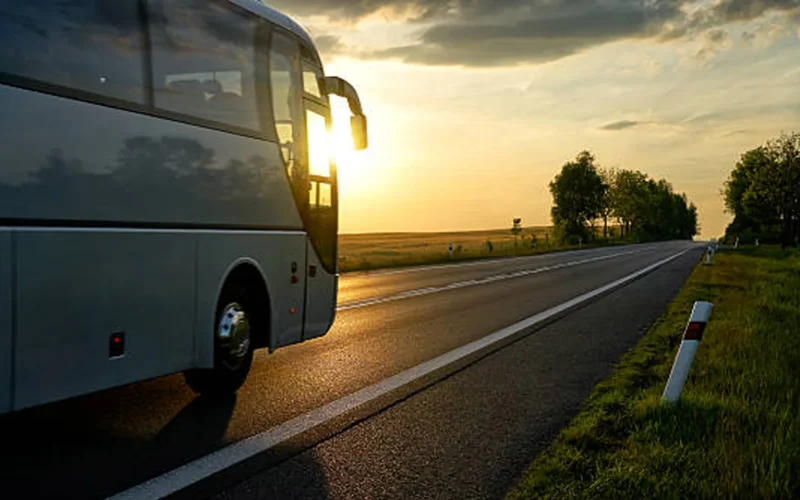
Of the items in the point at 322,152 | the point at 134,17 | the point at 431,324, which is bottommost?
the point at 431,324

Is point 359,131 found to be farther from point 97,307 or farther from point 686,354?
point 97,307

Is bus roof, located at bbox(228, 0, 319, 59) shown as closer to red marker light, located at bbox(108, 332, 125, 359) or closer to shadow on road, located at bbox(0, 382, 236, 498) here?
red marker light, located at bbox(108, 332, 125, 359)

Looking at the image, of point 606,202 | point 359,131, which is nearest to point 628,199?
→ point 606,202

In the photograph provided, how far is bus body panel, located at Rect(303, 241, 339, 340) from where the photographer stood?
27.2 feet

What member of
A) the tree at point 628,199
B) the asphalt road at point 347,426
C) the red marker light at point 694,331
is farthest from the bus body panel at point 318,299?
the tree at point 628,199

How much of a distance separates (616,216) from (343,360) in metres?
A: 133

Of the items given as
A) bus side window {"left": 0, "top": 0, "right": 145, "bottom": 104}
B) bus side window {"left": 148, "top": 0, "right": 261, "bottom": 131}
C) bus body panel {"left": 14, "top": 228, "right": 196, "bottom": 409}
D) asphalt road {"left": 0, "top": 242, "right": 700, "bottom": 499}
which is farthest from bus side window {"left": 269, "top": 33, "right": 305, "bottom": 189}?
asphalt road {"left": 0, "top": 242, "right": 700, "bottom": 499}

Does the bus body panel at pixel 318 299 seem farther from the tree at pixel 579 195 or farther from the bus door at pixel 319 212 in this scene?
the tree at pixel 579 195

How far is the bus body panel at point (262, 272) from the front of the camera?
6555mm

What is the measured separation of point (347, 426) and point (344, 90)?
406 centimetres

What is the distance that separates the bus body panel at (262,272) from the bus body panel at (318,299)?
16 centimetres

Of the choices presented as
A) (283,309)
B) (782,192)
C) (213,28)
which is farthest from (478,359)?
(782,192)

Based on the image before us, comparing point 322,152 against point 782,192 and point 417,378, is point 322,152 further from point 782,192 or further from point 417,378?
point 782,192

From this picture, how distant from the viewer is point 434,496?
4.59 m
